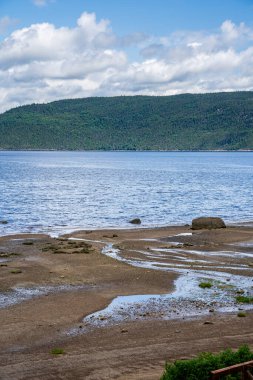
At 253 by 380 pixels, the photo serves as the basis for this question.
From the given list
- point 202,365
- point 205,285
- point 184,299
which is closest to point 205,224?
point 205,285

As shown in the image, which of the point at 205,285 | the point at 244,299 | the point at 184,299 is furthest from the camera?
the point at 205,285

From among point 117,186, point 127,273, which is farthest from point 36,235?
point 117,186

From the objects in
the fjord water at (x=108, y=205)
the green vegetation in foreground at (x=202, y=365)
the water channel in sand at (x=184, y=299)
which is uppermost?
the green vegetation in foreground at (x=202, y=365)

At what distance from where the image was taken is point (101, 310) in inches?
915

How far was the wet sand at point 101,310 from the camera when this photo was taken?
56.6 feet

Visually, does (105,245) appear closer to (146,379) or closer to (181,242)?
(181,242)

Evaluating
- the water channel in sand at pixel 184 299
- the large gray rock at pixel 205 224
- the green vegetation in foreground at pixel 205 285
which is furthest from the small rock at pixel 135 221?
the green vegetation in foreground at pixel 205 285

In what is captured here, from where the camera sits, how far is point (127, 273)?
3019 centimetres

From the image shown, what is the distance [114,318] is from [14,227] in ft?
102

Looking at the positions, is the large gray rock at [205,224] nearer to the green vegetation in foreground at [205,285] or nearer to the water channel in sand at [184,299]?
the water channel in sand at [184,299]

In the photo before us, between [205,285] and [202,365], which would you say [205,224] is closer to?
[205,285]

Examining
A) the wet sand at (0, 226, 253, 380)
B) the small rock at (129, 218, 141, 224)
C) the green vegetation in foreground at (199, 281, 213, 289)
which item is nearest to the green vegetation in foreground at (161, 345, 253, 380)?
the wet sand at (0, 226, 253, 380)

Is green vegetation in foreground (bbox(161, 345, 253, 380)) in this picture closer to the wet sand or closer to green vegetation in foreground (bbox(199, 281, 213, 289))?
the wet sand

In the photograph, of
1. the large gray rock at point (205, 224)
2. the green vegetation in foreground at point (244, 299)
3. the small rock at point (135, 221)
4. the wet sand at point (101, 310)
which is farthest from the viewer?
the small rock at point (135, 221)
